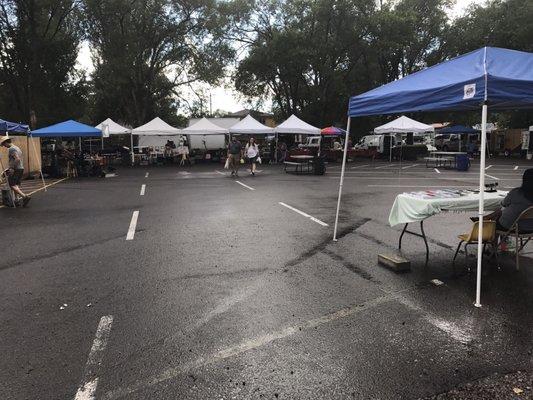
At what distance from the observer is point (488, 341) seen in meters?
4.03

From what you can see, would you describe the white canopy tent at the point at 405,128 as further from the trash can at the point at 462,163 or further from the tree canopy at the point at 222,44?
the tree canopy at the point at 222,44

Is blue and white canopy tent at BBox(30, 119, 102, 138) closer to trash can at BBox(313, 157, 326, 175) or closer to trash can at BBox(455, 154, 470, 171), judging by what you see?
trash can at BBox(313, 157, 326, 175)

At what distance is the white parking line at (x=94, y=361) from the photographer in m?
3.27

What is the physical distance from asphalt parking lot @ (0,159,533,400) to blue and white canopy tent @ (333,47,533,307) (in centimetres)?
104

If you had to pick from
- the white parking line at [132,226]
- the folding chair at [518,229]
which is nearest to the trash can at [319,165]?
the white parking line at [132,226]

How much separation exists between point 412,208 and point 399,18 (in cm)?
3262

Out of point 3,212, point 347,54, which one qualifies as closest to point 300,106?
point 347,54

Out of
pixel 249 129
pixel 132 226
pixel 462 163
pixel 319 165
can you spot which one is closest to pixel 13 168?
pixel 132 226

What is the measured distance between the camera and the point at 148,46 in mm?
35344

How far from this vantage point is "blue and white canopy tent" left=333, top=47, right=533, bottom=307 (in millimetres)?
4820

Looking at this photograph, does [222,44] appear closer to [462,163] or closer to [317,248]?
[462,163]

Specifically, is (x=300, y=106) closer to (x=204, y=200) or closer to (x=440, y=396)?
(x=204, y=200)

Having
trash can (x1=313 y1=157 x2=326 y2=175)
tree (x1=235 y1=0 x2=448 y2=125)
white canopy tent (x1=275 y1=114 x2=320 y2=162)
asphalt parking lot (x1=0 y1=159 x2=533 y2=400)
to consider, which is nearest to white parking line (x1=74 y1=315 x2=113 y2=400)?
asphalt parking lot (x1=0 y1=159 x2=533 y2=400)

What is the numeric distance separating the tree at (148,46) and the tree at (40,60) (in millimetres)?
1899
